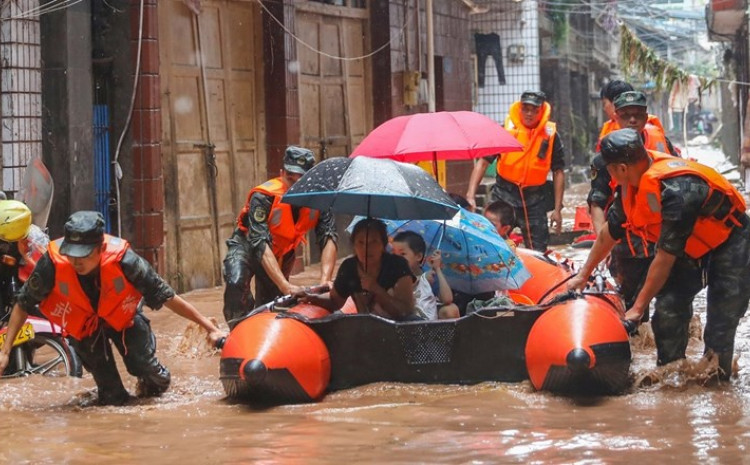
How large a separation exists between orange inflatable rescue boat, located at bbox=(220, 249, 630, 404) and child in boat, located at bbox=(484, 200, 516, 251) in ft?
8.82

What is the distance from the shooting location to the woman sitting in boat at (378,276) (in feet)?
24.2

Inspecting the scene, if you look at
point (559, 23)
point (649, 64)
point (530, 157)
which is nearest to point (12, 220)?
point (530, 157)

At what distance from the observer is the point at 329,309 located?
7.70 metres

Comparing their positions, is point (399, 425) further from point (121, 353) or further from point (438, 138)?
point (438, 138)

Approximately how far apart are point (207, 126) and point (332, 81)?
3086 mm

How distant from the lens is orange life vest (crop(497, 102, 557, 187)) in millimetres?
10781

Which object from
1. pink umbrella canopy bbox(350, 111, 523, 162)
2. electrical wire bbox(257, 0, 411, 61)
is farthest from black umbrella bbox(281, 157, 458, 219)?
electrical wire bbox(257, 0, 411, 61)

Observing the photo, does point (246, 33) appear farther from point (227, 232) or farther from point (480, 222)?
point (480, 222)

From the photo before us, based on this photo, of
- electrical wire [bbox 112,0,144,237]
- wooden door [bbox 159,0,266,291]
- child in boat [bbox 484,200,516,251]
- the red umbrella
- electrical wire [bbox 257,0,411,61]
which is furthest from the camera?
electrical wire [bbox 257,0,411,61]

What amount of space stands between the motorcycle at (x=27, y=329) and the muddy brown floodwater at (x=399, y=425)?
18cm

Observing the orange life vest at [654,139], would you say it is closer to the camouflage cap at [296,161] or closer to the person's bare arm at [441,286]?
the person's bare arm at [441,286]

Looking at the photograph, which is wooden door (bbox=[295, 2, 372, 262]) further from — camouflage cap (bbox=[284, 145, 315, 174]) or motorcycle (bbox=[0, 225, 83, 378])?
motorcycle (bbox=[0, 225, 83, 378])

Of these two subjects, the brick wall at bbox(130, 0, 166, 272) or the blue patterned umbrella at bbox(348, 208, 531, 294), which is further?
the brick wall at bbox(130, 0, 166, 272)

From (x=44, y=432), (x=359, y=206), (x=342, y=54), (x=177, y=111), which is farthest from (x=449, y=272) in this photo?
(x=342, y=54)
